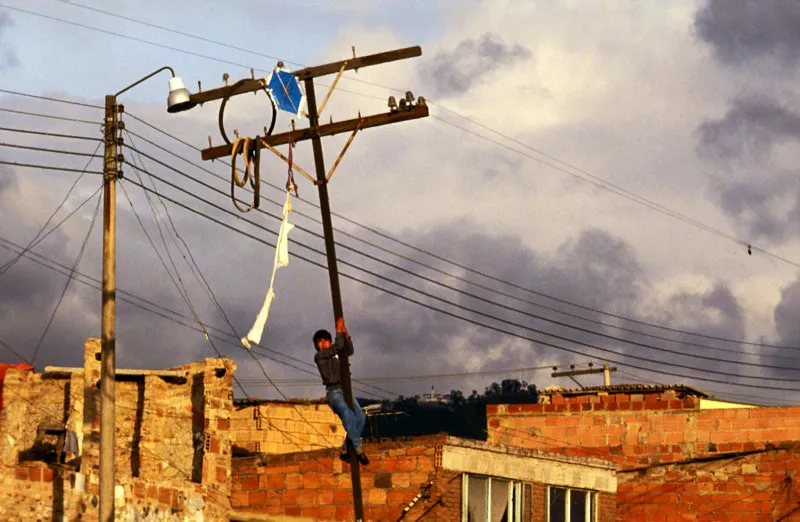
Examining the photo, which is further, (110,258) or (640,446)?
(640,446)

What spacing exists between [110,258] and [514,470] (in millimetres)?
10408

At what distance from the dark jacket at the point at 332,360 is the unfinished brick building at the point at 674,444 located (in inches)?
611

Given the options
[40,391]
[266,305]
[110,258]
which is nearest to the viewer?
[266,305]

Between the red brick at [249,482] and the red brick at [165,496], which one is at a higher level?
the red brick at [249,482]

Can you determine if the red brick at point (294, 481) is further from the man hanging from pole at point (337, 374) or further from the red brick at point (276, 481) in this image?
the man hanging from pole at point (337, 374)

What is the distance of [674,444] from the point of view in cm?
4175

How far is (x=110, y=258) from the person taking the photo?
28.0 m

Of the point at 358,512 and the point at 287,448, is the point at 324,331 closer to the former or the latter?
the point at 358,512

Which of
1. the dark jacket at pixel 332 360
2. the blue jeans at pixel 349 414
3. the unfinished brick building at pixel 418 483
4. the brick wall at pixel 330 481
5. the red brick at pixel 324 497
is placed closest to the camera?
the dark jacket at pixel 332 360

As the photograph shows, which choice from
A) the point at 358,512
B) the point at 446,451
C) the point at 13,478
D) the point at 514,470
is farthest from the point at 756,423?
the point at 13,478

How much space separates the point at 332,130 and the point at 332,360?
4.46m

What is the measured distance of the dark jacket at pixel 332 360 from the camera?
2349cm

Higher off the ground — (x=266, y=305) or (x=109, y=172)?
(x=109, y=172)

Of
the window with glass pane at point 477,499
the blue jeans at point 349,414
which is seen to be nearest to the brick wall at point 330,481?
the window with glass pane at point 477,499
